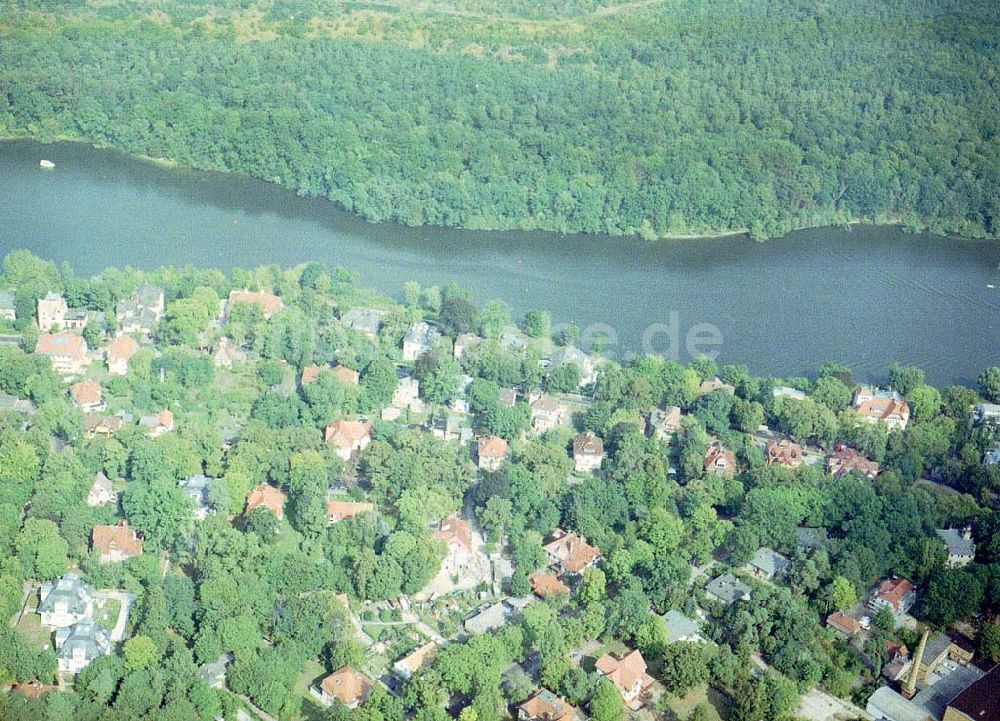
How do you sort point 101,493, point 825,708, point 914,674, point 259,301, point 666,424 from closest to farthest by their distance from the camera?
point 825,708
point 914,674
point 101,493
point 666,424
point 259,301

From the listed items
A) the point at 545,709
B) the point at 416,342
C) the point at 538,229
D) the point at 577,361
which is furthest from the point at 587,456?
the point at 538,229

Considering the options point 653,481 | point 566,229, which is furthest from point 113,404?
point 566,229

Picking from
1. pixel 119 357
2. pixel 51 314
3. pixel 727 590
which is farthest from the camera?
pixel 51 314

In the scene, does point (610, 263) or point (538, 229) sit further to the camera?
point (538, 229)

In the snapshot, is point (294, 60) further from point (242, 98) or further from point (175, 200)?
point (175, 200)

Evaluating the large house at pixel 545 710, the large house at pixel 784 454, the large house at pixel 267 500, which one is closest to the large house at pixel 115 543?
the large house at pixel 267 500

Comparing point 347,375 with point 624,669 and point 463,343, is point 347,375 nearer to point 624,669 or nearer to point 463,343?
point 463,343

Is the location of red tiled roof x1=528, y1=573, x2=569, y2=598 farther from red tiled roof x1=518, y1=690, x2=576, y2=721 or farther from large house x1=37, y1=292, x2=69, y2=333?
large house x1=37, y1=292, x2=69, y2=333
